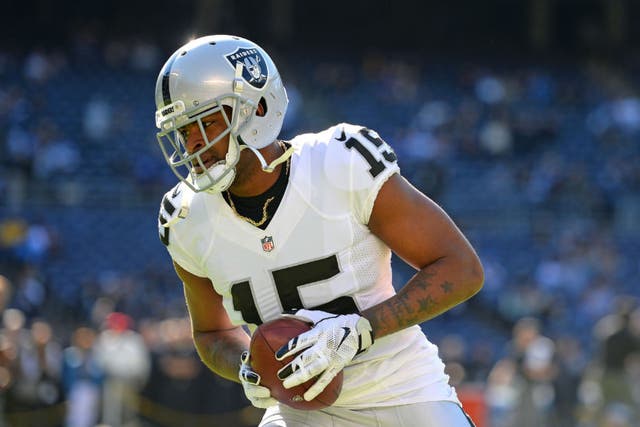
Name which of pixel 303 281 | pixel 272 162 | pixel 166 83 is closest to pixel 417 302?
pixel 303 281

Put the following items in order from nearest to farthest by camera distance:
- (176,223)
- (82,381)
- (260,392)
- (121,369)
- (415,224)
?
(260,392), (415,224), (176,223), (82,381), (121,369)

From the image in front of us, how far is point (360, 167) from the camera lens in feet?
10.8

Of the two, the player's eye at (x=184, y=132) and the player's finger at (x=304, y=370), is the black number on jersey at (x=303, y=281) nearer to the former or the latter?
the player's finger at (x=304, y=370)

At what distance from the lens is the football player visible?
10.7 ft

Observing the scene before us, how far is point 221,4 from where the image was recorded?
22594mm

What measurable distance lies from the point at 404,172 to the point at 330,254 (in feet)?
46.0

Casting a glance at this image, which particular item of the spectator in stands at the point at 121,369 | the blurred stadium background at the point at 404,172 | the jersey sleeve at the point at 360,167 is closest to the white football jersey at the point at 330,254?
the jersey sleeve at the point at 360,167

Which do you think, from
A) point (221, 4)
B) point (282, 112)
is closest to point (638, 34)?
point (221, 4)

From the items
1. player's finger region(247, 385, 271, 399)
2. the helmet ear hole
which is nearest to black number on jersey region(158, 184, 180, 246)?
the helmet ear hole

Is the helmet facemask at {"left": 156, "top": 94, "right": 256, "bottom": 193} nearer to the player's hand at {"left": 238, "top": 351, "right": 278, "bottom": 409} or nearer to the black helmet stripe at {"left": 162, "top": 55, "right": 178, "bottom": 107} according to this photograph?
the black helmet stripe at {"left": 162, "top": 55, "right": 178, "bottom": 107}

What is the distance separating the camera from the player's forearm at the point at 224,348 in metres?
3.55

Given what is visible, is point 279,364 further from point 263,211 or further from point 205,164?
point 205,164

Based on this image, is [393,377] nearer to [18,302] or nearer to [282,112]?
[282,112]

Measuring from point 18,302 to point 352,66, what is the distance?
9.66m
